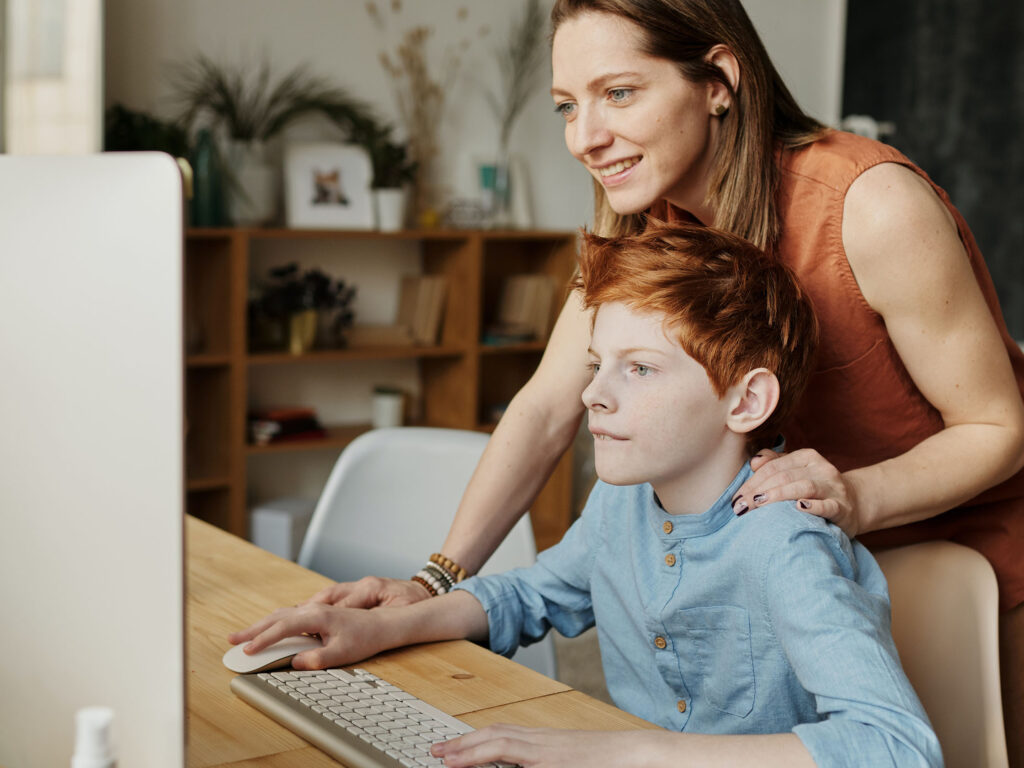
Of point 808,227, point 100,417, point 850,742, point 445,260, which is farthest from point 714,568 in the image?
point 445,260

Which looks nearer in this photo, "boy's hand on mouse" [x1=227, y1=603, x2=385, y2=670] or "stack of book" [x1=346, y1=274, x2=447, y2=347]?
"boy's hand on mouse" [x1=227, y1=603, x2=385, y2=670]

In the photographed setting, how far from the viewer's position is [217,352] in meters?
3.88

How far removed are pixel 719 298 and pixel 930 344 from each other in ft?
0.89

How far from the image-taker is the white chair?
1839 millimetres

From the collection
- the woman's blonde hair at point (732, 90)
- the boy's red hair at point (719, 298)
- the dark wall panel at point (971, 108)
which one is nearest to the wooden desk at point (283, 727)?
the boy's red hair at point (719, 298)

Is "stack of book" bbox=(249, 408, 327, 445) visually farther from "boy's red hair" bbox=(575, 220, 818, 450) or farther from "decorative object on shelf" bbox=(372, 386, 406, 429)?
"boy's red hair" bbox=(575, 220, 818, 450)

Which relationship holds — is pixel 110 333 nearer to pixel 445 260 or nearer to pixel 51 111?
pixel 51 111

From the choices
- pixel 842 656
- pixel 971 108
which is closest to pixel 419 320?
pixel 971 108

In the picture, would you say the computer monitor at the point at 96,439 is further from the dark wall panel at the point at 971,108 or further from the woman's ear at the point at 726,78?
the dark wall panel at the point at 971,108

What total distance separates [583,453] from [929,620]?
132 inches

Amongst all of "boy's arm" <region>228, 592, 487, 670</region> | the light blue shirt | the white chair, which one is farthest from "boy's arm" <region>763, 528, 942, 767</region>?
the white chair

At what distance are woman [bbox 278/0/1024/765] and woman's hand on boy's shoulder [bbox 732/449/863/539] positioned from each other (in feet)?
0.04

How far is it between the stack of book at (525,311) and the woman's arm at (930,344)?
3.16 metres

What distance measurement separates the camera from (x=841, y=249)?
4.25 ft
